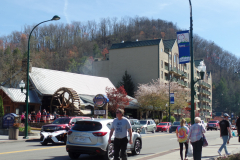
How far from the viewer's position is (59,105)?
126 ft

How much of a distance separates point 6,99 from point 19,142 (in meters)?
15.2

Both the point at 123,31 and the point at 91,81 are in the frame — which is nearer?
the point at 91,81

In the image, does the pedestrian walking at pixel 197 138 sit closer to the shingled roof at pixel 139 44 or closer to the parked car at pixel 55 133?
the parked car at pixel 55 133

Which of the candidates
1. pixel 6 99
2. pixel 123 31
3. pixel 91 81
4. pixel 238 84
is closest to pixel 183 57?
pixel 6 99

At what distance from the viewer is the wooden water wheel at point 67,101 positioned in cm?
3612

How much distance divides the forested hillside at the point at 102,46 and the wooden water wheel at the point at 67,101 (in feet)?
147

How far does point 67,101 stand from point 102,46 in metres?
88.9

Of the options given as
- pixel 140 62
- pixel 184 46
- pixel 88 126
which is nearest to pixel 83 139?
pixel 88 126

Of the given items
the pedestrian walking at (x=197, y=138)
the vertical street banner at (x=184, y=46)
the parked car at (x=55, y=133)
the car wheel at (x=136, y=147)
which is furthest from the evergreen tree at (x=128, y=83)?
the pedestrian walking at (x=197, y=138)

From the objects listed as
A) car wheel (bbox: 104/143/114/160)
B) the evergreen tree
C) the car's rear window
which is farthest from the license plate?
the evergreen tree

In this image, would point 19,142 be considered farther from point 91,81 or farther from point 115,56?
point 115,56

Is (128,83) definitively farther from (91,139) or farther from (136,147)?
(91,139)

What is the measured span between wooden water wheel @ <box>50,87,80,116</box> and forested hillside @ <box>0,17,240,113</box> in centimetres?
4479

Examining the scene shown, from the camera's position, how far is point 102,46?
124 m
